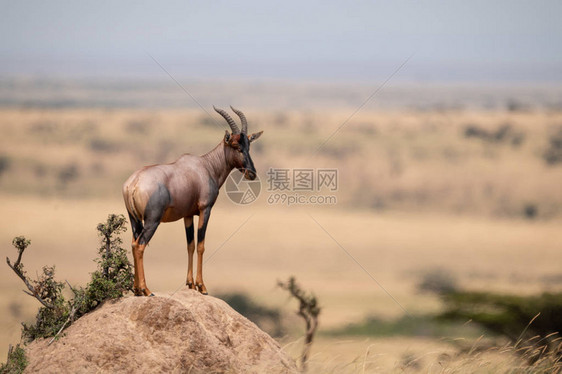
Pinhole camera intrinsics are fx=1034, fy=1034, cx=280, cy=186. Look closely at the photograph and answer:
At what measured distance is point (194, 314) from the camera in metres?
15.9

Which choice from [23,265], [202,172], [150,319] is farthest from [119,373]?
[202,172]

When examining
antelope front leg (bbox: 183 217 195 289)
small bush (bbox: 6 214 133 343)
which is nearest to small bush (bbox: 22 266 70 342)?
small bush (bbox: 6 214 133 343)

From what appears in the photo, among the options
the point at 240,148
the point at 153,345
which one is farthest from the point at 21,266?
the point at 240,148

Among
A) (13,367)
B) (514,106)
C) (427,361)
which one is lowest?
(514,106)

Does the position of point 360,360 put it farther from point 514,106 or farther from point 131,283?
point 514,106

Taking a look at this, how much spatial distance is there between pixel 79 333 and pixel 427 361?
19.5ft

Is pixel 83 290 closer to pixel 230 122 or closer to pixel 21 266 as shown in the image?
pixel 21 266

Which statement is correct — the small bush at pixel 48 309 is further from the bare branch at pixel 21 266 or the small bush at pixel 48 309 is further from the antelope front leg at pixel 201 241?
the antelope front leg at pixel 201 241

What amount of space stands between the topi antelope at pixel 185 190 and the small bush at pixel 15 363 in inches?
76.4

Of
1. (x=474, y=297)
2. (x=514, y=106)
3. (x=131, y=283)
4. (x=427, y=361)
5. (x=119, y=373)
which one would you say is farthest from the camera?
(x=514, y=106)

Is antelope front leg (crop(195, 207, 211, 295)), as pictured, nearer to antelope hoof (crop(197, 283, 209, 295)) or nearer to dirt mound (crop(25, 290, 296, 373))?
antelope hoof (crop(197, 283, 209, 295))

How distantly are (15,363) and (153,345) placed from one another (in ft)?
6.79

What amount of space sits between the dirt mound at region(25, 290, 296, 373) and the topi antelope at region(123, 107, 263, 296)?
0.53 meters

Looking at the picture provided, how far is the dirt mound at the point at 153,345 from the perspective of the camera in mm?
15164
